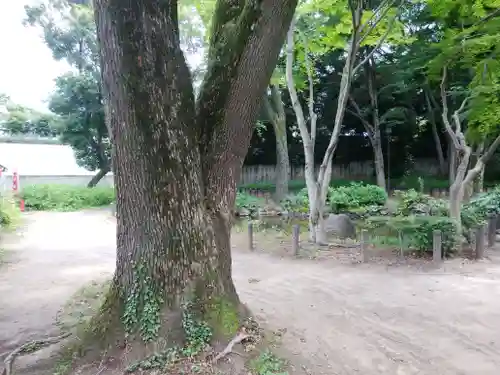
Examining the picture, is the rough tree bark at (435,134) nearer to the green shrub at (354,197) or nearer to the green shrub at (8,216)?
the green shrub at (354,197)

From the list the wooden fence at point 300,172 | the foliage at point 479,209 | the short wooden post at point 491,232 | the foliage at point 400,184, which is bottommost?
the short wooden post at point 491,232

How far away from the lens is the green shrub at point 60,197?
1964 cm

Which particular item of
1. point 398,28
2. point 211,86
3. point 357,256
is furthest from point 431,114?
point 211,86

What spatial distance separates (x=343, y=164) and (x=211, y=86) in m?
20.2

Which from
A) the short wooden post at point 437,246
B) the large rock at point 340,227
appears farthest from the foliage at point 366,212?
the short wooden post at point 437,246

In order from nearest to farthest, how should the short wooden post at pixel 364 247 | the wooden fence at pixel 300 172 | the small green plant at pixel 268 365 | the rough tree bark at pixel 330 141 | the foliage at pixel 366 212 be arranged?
1. the small green plant at pixel 268 365
2. the short wooden post at pixel 364 247
3. the rough tree bark at pixel 330 141
4. the foliage at pixel 366 212
5. the wooden fence at pixel 300 172

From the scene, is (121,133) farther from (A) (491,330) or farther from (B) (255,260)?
(B) (255,260)

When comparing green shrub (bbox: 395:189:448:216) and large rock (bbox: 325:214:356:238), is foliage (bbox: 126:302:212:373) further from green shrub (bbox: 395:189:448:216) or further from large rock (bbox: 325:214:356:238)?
green shrub (bbox: 395:189:448:216)

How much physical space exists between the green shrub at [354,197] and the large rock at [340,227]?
95.1 inches

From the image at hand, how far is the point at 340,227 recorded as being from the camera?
10078 millimetres

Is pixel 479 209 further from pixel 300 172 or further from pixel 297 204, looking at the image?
pixel 300 172

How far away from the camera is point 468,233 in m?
8.09

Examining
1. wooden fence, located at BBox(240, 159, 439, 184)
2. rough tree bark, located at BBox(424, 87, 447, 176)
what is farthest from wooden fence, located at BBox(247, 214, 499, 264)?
wooden fence, located at BBox(240, 159, 439, 184)

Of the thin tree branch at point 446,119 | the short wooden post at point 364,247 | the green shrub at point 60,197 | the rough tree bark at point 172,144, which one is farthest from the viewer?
the green shrub at point 60,197
